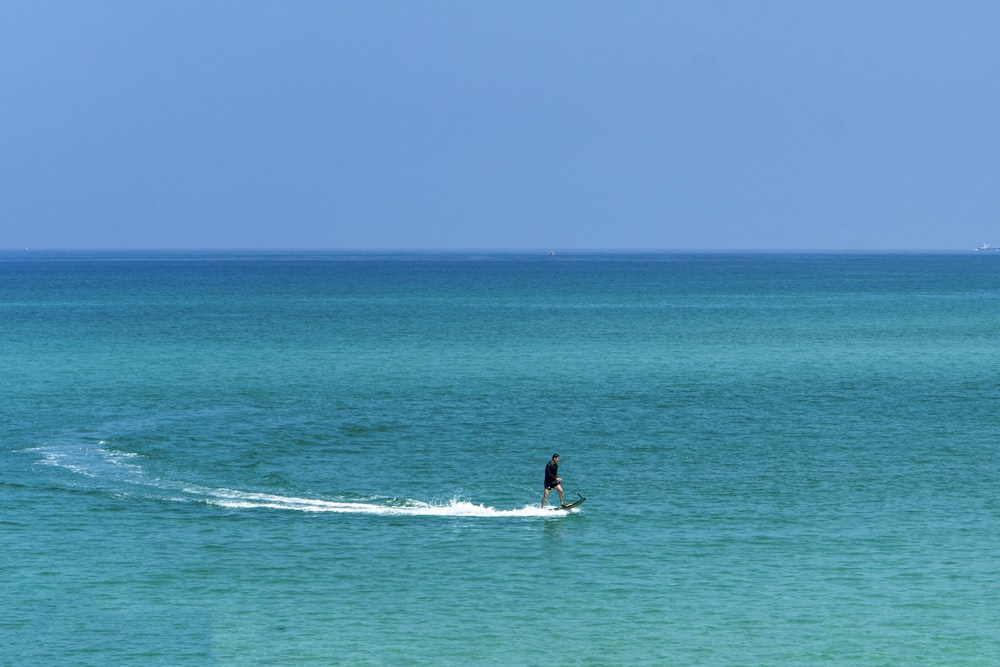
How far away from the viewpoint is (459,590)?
33031 millimetres

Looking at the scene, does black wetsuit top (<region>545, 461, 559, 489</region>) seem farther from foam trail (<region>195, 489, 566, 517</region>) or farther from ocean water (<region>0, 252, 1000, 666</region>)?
ocean water (<region>0, 252, 1000, 666</region>)

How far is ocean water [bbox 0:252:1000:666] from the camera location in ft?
98.4

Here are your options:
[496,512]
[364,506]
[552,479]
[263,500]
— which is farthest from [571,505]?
[263,500]

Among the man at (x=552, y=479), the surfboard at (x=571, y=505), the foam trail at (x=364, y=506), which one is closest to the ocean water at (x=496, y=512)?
the foam trail at (x=364, y=506)

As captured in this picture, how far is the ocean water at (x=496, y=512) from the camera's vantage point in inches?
1180

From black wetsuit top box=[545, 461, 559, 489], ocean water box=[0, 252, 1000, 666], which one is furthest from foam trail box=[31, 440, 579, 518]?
black wetsuit top box=[545, 461, 559, 489]

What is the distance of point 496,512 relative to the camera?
136 ft

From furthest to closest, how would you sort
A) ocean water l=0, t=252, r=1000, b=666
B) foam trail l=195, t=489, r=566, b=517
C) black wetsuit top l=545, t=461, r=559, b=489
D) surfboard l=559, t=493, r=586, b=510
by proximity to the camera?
1. surfboard l=559, t=493, r=586, b=510
2. black wetsuit top l=545, t=461, r=559, b=489
3. foam trail l=195, t=489, r=566, b=517
4. ocean water l=0, t=252, r=1000, b=666

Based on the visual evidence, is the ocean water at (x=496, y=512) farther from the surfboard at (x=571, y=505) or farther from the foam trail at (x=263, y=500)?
the surfboard at (x=571, y=505)

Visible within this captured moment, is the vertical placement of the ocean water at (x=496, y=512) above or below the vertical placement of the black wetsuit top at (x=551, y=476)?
below

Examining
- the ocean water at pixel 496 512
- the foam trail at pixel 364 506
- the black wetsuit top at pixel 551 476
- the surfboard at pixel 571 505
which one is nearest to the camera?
the ocean water at pixel 496 512

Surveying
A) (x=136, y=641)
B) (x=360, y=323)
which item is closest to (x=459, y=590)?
(x=136, y=641)

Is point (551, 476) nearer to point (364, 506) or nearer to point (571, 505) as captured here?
point (571, 505)

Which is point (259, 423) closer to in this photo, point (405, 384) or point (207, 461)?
point (207, 461)
